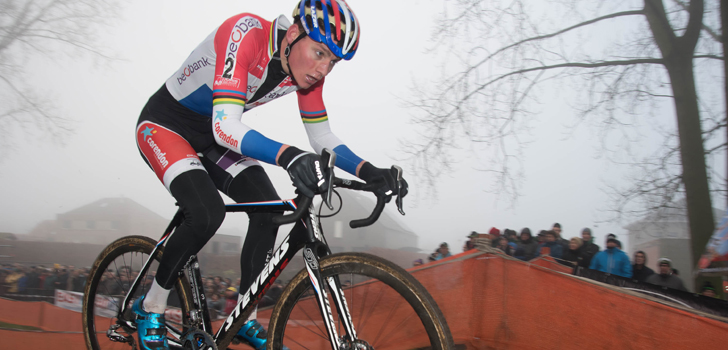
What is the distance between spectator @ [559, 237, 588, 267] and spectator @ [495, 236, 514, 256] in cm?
53

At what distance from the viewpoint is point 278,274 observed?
1.64 m

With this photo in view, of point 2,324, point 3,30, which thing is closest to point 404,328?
point 2,324

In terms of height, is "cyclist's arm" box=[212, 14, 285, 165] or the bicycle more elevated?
"cyclist's arm" box=[212, 14, 285, 165]

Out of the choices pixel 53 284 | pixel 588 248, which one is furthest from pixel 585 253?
pixel 53 284

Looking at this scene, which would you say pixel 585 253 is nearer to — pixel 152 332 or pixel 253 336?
pixel 253 336

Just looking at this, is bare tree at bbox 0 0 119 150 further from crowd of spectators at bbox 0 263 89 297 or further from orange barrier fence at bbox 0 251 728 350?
orange barrier fence at bbox 0 251 728 350

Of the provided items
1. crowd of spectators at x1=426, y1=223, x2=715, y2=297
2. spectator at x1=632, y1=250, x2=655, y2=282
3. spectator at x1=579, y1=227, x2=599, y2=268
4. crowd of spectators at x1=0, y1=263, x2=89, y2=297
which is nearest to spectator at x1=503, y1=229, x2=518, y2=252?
crowd of spectators at x1=426, y1=223, x2=715, y2=297

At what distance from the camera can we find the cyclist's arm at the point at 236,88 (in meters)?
1.52

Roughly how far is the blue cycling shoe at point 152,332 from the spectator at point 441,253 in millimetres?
3686

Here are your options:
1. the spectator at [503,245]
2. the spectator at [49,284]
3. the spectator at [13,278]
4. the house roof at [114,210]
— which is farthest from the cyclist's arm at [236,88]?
the spectator at [13,278]

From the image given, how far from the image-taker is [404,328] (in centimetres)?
192

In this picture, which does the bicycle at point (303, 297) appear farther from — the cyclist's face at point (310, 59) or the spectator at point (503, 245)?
the spectator at point (503, 245)

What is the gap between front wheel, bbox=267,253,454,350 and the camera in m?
1.31

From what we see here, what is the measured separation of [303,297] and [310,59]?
0.98m
